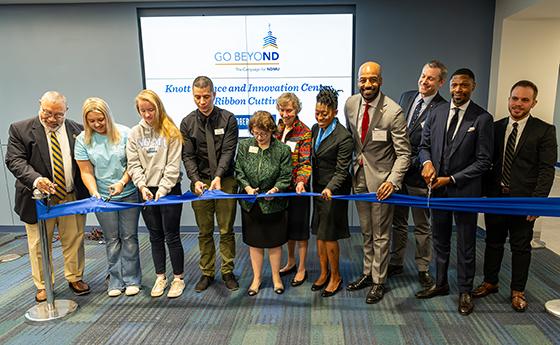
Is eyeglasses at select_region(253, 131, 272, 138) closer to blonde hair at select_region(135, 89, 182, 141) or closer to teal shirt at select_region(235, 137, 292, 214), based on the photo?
teal shirt at select_region(235, 137, 292, 214)

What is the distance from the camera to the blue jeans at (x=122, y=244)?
9.43 ft

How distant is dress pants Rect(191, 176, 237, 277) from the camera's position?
296 centimetres

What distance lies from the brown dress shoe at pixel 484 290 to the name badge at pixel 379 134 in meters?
1.40

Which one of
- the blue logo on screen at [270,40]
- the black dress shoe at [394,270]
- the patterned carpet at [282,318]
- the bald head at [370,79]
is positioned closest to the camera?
the patterned carpet at [282,318]

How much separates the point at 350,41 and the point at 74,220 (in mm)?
3173

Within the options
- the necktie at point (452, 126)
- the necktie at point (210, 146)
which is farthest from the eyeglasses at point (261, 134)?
the necktie at point (452, 126)

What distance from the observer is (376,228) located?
278 centimetres

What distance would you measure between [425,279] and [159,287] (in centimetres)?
217

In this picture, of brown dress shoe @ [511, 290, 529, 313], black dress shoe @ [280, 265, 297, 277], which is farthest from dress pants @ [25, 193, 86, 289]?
brown dress shoe @ [511, 290, 529, 313]

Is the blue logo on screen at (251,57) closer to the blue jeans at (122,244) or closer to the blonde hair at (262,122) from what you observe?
the blonde hair at (262,122)

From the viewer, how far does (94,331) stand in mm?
2521

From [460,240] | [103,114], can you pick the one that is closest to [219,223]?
[103,114]

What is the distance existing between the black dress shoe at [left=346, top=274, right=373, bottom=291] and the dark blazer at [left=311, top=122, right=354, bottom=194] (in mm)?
779

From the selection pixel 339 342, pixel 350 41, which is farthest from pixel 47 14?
pixel 339 342
